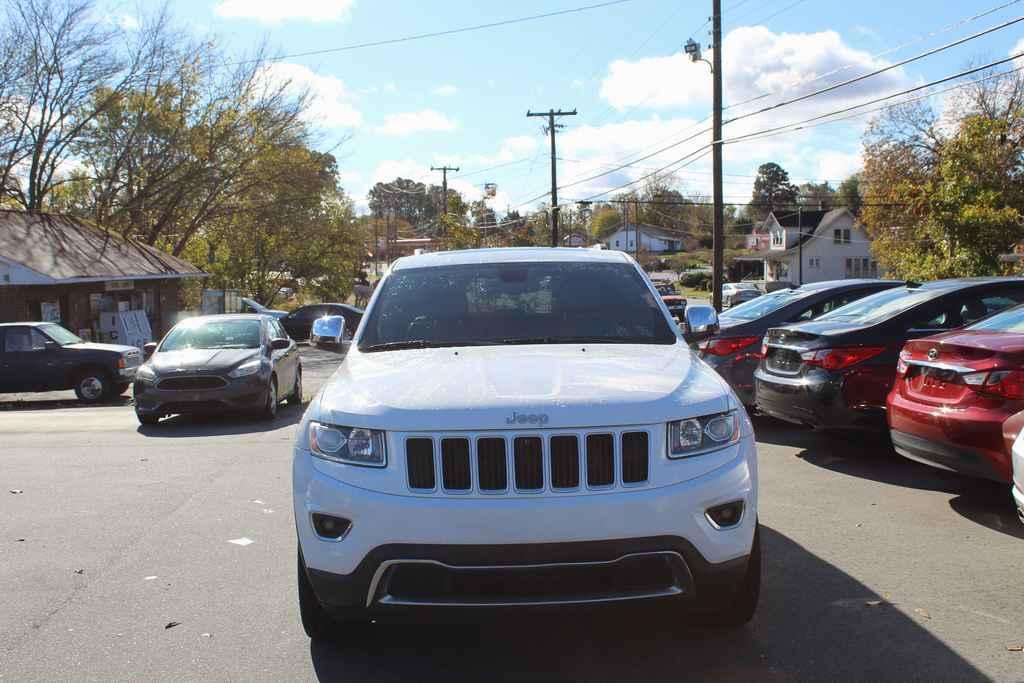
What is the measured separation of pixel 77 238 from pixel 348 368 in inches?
1116

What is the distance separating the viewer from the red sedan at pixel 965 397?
608 centimetres

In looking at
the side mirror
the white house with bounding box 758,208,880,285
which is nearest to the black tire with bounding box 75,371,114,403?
the side mirror

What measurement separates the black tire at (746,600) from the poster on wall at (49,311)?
25184 mm

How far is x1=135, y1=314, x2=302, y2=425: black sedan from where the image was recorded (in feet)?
41.1

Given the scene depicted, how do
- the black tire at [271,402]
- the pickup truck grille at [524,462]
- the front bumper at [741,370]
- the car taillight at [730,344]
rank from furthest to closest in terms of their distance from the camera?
the black tire at [271,402] → the car taillight at [730,344] → the front bumper at [741,370] → the pickup truck grille at [524,462]

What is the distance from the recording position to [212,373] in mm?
12562

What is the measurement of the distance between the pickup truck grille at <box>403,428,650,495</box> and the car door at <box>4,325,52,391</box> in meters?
15.9

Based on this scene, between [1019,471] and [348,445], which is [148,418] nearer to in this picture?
[348,445]

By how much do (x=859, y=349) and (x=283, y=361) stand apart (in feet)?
29.1

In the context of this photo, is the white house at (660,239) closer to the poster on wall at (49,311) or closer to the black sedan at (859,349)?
the poster on wall at (49,311)

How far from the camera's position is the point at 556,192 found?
48.7 metres

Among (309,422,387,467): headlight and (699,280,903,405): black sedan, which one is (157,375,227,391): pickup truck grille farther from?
(309,422,387,467): headlight

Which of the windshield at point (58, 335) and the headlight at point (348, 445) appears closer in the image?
the headlight at point (348, 445)

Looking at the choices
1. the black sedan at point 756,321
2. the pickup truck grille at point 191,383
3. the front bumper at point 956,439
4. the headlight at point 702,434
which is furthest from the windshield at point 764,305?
the headlight at point 702,434
